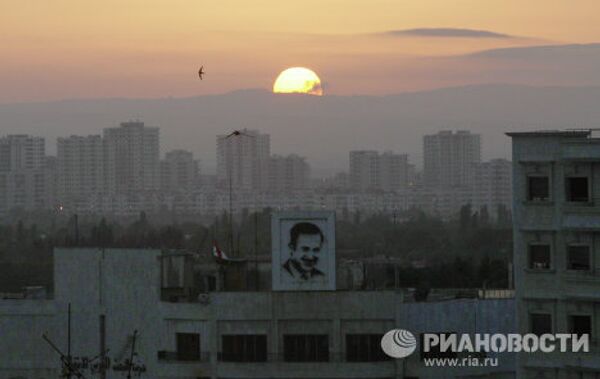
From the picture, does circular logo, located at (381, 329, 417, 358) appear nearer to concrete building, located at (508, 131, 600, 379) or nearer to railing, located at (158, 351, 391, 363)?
railing, located at (158, 351, 391, 363)

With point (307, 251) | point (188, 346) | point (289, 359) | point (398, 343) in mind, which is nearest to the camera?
point (398, 343)

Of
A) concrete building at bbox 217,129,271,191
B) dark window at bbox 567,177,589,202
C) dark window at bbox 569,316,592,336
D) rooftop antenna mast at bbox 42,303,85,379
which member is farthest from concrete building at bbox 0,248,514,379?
concrete building at bbox 217,129,271,191

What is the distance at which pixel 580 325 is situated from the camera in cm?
2511

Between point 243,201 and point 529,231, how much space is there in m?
164

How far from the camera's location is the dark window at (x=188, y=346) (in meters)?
30.3

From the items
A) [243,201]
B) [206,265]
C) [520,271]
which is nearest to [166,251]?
[206,265]

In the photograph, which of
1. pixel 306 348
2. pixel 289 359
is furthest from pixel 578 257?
pixel 289 359

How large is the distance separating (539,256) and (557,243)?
332mm

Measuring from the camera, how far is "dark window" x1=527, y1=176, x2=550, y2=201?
25.5m

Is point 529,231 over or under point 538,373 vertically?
over

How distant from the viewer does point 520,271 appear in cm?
2562

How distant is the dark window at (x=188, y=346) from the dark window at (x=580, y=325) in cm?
721

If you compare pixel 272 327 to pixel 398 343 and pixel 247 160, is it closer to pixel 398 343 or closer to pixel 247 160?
pixel 398 343

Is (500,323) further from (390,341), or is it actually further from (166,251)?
(166,251)
